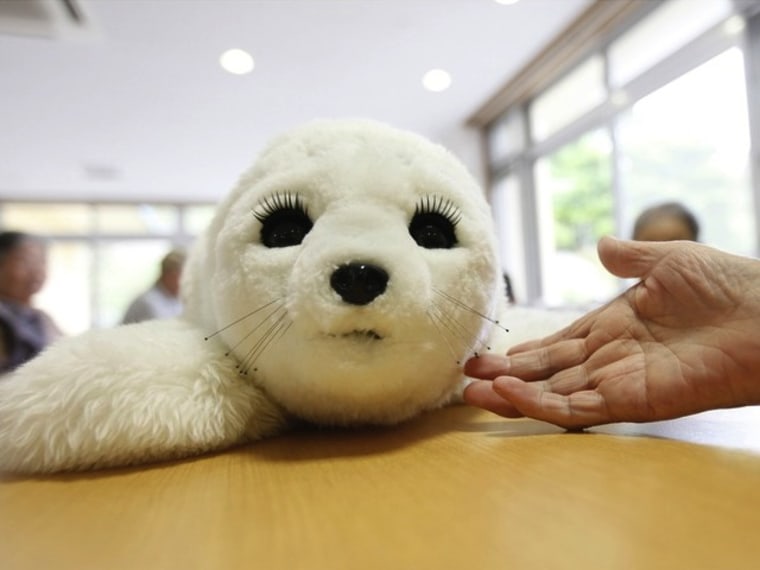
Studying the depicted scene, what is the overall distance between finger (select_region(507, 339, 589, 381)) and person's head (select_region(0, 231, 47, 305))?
Answer: 7.40 feet

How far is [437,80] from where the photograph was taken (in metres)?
3.50

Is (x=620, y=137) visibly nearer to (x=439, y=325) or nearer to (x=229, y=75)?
(x=229, y=75)

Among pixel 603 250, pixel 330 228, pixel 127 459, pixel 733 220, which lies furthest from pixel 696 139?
pixel 127 459

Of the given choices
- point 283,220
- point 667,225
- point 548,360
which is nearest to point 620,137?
point 667,225

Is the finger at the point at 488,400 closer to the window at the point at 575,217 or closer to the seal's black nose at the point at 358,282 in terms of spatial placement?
the seal's black nose at the point at 358,282

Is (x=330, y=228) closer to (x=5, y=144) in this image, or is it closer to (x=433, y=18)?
(x=433, y=18)

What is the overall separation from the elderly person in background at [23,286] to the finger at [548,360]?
1894 millimetres

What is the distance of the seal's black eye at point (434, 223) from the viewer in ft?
1.86

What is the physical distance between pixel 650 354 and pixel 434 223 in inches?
11.9

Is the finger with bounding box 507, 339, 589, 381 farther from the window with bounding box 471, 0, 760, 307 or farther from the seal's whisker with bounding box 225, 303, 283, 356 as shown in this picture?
the window with bounding box 471, 0, 760, 307

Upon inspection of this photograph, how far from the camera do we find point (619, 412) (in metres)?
0.57

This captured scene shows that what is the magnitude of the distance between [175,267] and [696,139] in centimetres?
296

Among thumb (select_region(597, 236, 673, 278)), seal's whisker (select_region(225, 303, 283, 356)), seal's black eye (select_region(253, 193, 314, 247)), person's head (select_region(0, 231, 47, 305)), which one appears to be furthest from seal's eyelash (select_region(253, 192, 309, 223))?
person's head (select_region(0, 231, 47, 305))

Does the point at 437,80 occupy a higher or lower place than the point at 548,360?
higher
